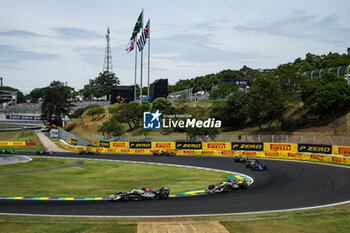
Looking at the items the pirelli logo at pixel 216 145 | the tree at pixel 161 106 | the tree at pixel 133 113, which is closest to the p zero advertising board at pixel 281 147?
the pirelli logo at pixel 216 145

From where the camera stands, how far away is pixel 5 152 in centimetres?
6109

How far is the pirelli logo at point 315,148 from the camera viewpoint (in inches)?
1683

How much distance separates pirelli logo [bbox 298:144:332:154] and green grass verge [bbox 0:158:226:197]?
670 inches

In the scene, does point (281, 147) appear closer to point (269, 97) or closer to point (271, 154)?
point (271, 154)

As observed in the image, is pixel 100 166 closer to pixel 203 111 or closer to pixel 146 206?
pixel 146 206

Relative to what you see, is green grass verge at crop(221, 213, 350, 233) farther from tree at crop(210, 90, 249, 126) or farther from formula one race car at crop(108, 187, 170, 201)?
tree at crop(210, 90, 249, 126)

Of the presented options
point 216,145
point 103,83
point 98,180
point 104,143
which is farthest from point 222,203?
point 103,83

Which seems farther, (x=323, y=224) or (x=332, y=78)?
(x=332, y=78)

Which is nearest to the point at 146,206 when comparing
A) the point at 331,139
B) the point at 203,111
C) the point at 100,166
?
the point at 100,166

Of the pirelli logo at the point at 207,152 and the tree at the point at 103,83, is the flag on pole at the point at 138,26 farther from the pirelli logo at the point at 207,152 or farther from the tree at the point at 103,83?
the tree at the point at 103,83

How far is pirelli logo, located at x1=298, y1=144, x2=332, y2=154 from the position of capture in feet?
140

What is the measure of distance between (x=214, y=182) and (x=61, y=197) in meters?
13.0

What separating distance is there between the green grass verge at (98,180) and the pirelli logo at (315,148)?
670 inches

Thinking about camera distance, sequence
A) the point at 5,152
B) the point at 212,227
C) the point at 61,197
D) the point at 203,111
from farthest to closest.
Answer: the point at 203,111, the point at 5,152, the point at 61,197, the point at 212,227
